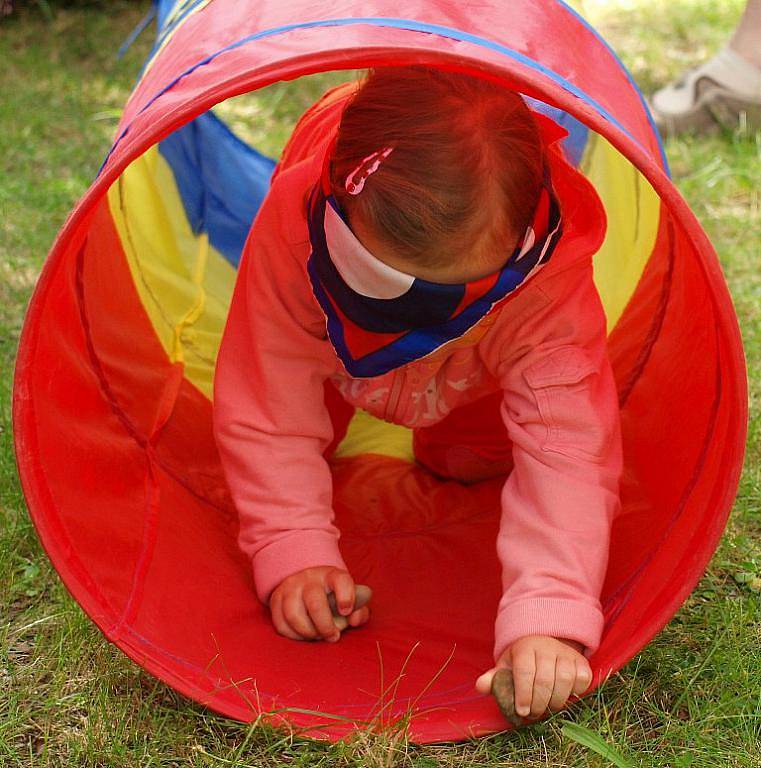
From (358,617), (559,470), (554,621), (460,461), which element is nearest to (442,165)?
(559,470)

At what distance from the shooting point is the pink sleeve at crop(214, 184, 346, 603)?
181 centimetres

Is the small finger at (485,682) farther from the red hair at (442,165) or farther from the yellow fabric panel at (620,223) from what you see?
the yellow fabric panel at (620,223)

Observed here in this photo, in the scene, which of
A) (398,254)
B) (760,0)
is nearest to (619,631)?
(398,254)

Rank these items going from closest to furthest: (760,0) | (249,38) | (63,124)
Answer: (249,38) < (760,0) < (63,124)

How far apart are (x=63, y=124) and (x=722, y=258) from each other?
2.00 m

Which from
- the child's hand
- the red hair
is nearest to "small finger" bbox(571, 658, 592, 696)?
the child's hand

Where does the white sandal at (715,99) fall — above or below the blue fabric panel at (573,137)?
below

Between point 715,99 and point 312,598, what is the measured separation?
Result: 7.56 ft

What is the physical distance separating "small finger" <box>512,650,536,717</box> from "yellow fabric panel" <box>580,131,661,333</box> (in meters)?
1.04

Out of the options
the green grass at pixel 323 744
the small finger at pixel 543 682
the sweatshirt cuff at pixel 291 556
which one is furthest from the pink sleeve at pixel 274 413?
the small finger at pixel 543 682

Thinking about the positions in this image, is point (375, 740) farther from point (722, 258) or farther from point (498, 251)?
point (722, 258)

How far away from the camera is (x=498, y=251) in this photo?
1.56m

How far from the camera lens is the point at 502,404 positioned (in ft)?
6.12

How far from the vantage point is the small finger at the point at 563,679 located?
155cm
